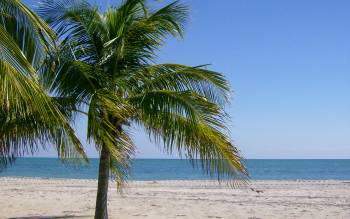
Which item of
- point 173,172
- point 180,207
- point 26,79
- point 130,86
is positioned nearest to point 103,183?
point 130,86

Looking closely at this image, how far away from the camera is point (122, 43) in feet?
26.7

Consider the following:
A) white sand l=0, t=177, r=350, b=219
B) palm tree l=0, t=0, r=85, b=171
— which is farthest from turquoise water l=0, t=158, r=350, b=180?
palm tree l=0, t=0, r=85, b=171

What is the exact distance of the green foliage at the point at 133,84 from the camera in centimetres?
751

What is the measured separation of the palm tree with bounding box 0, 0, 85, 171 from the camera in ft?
14.3

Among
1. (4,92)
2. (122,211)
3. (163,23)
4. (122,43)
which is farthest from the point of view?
(122,211)

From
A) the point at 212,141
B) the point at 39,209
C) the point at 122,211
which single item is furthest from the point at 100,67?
the point at 39,209

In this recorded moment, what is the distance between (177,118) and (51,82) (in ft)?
6.41

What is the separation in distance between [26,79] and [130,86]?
4007 millimetres

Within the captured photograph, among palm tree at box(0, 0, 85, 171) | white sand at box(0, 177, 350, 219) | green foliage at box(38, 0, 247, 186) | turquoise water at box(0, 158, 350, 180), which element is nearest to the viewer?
palm tree at box(0, 0, 85, 171)

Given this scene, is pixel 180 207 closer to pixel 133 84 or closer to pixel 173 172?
pixel 133 84

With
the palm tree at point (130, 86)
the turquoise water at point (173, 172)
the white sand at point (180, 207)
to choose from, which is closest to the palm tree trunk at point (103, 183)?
the palm tree at point (130, 86)

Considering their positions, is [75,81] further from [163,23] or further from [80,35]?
[163,23]

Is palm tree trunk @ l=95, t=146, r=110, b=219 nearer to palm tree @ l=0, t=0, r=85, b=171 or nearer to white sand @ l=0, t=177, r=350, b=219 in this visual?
palm tree @ l=0, t=0, r=85, b=171

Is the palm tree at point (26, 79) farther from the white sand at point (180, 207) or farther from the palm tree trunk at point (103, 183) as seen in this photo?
the white sand at point (180, 207)
